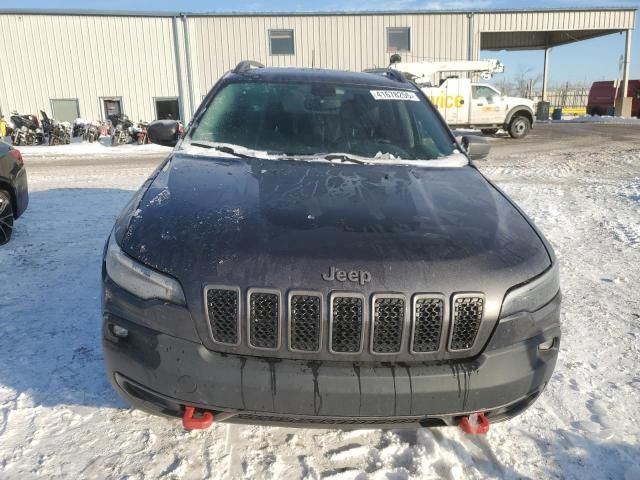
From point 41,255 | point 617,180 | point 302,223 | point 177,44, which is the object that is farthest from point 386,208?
point 177,44

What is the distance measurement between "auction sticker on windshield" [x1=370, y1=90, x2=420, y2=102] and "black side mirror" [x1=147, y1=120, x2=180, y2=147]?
152 cm

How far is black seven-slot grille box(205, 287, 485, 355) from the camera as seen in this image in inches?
70.0

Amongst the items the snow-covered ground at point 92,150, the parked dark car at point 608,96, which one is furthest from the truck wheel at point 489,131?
the parked dark car at point 608,96

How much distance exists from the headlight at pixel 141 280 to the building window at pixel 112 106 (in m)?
21.8

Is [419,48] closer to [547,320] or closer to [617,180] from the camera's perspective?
[617,180]

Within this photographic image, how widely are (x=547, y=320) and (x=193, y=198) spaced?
5.47 ft

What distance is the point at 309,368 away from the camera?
1807 mm

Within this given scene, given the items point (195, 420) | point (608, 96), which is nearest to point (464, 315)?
point (195, 420)

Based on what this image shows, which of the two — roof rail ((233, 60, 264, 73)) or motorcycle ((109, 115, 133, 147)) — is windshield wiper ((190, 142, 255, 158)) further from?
motorcycle ((109, 115, 133, 147))

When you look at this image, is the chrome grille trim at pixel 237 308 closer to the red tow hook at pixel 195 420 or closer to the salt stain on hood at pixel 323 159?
the red tow hook at pixel 195 420

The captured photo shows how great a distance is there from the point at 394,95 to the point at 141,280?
250 centimetres

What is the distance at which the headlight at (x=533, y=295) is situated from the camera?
1906mm

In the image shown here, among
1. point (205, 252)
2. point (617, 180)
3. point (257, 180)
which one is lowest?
point (617, 180)

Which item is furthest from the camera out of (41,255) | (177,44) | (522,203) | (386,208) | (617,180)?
(177,44)
